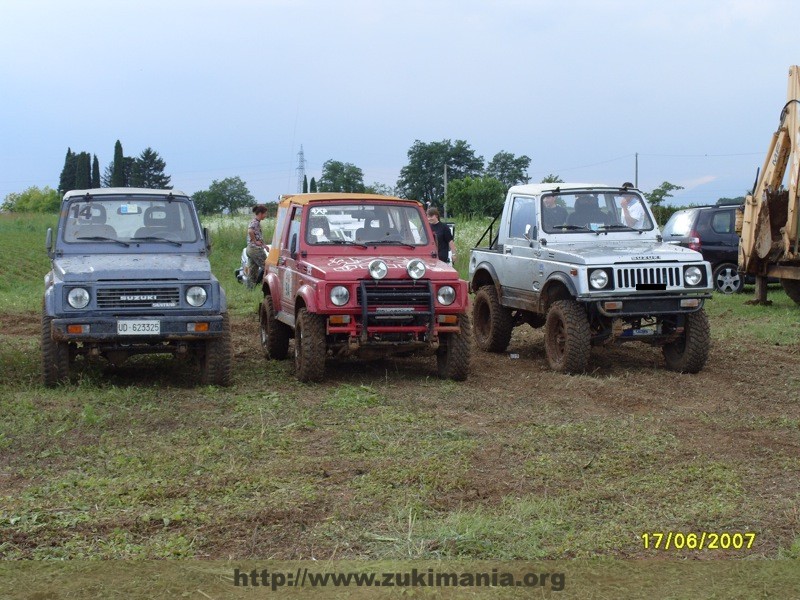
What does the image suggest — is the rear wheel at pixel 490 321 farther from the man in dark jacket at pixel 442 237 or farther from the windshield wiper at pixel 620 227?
the man in dark jacket at pixel 442 237

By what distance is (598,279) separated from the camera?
9.93m

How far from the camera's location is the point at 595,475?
247 inches

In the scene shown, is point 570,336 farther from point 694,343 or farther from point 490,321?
point 490,321

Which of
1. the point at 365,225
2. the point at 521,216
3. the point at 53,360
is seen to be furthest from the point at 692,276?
the point at 53,360

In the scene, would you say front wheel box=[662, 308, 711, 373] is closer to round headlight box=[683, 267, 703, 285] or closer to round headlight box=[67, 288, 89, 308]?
round headlight box=[683, 267, 703, 285]

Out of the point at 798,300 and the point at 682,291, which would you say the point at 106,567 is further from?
the point at 798,300

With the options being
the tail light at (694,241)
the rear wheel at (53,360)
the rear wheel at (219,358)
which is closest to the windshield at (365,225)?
the rear wheel at (219,358)

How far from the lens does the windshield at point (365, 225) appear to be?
33.9 feet

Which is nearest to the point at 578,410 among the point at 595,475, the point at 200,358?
the point at 595,475

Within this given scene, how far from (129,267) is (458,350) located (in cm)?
319

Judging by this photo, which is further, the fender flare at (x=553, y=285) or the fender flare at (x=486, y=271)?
the fender flare at (x=486, y=271)

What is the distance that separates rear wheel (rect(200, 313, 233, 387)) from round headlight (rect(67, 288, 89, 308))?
1.16 metres

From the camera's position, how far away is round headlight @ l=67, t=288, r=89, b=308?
8883mm

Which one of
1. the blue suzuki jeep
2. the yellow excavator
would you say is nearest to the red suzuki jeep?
the blue suzuki jeep
